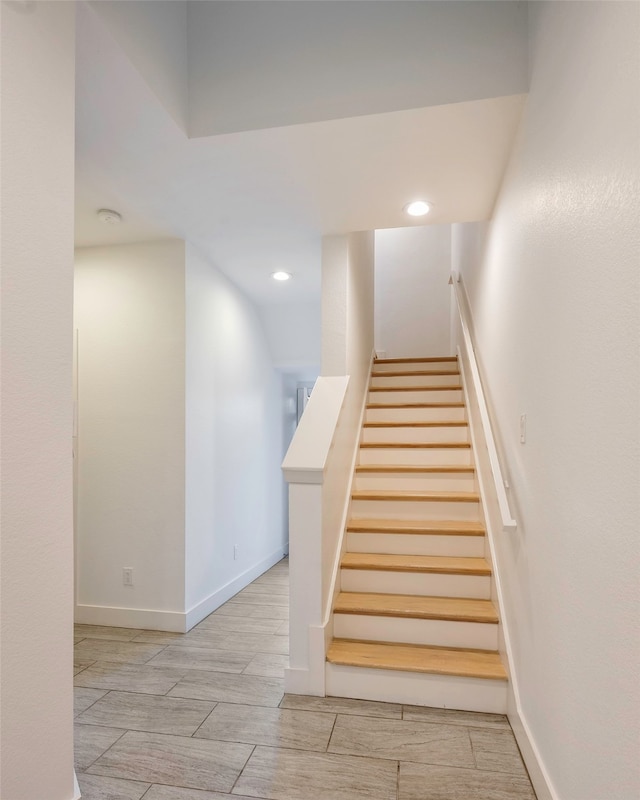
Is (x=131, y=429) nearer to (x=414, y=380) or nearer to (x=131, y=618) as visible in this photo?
(x=131, y=618)

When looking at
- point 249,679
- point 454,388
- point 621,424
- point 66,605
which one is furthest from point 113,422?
point 621,424

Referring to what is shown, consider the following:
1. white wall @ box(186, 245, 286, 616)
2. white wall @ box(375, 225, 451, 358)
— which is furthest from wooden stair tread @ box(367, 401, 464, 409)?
white wall @ box(375, 225, 451, 358)

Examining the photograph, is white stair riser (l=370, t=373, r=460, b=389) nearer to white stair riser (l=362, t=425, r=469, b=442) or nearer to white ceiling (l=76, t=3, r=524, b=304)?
white stair riser (l=362, t=425, r=469, b=442)

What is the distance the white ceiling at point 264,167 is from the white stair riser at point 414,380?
1821mm

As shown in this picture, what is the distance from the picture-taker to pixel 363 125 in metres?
2.16

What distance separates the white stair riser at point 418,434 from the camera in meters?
3.99

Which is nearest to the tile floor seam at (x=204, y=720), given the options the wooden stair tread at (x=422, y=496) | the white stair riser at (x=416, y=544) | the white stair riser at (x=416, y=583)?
the white stair riser at (x=416, y=583)

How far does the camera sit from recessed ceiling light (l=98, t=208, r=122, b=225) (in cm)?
297

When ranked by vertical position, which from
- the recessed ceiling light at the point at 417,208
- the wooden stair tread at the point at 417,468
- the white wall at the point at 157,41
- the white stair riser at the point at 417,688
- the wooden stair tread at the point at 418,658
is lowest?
the white stair riser at the point at 417,688

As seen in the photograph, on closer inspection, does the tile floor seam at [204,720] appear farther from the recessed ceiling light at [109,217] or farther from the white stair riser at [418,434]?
the recessed ceiling light at [109,217]

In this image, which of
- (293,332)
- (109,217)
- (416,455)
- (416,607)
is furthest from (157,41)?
(293,332)

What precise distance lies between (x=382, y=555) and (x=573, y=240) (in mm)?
2167

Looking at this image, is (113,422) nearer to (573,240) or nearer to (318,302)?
(318,302)

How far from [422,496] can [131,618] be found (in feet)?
6.63
